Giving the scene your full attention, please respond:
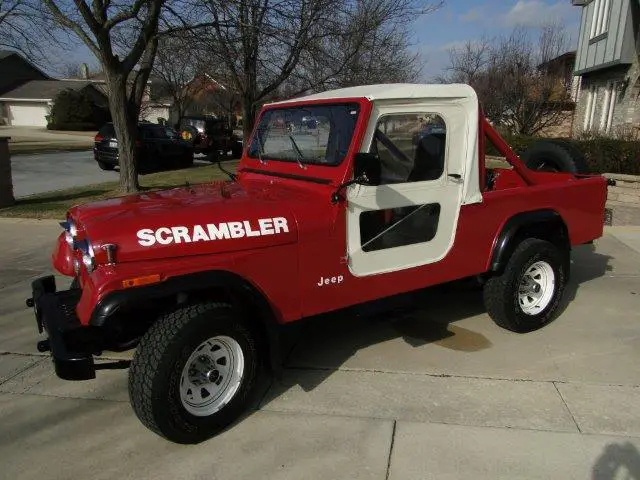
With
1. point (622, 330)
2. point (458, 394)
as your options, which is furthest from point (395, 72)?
point (458, 394)

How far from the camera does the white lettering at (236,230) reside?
3.01 meters

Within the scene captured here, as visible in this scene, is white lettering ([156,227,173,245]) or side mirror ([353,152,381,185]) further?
side mirror ([353,152,381,185])

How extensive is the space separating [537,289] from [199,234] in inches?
118

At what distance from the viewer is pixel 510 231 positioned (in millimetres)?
4188

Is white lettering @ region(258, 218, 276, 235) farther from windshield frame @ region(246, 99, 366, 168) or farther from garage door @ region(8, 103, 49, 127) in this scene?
garage door @ region(8, 103, 49, 127)

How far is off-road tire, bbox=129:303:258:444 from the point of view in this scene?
2803 millimetres

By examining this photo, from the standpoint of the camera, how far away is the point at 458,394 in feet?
11.4

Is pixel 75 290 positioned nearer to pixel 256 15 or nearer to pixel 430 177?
pixel 430 177

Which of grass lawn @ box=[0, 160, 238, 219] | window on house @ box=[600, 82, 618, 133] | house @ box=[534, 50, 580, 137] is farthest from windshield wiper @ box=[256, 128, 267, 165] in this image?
house @ box=[534, 50, 580, 137]

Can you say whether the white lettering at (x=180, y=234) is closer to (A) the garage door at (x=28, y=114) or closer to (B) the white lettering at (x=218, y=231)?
(B) the white lettering at (x=218, y=231)

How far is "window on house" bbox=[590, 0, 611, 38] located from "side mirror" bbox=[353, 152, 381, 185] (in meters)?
18.7

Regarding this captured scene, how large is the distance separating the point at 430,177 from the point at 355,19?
38.3ft

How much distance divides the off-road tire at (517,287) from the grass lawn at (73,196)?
4.26 meters

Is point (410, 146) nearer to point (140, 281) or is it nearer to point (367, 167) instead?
point (367, 167)
